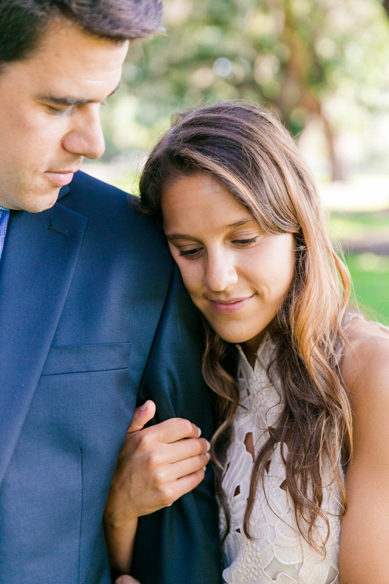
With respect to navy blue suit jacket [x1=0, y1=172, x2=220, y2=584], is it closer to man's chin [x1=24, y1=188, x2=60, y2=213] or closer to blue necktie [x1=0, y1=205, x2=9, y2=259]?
blue necktie [x1=0, y1=205, x2=9, y2=259]

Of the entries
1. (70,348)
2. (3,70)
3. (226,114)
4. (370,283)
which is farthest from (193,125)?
(370,283)

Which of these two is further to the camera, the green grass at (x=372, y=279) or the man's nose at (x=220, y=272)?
the green grass at (x=372, y=279)

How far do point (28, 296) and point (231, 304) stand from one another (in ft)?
2.16

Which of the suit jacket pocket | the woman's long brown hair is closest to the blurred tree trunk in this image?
the woman's long brown hair

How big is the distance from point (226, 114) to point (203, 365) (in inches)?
35.5

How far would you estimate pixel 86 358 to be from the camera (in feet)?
6.67

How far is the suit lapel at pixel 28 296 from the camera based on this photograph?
1848mm

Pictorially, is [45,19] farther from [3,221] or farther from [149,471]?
[149,471]

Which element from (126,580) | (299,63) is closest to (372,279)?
(299,63)

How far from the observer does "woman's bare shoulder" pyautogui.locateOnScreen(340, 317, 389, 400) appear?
1973mm

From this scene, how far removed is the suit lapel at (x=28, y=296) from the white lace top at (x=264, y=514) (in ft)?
2.61

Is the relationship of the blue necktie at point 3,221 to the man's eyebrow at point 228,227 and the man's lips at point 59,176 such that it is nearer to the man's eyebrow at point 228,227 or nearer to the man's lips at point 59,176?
the man's lips at point 59,176

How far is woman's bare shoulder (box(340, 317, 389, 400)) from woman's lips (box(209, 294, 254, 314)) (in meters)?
0.38

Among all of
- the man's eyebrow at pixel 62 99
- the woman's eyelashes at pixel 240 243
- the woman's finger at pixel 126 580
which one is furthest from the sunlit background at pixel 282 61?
the man's eyebrow at pixel 62 99
